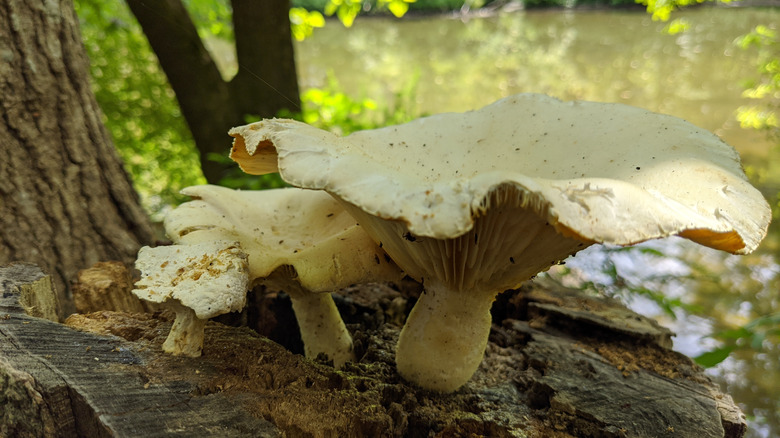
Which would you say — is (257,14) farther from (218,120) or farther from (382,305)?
(382,305)

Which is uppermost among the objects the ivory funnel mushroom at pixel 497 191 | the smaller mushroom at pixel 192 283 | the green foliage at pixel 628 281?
the ivory funnel mushroom at pixel 497 191

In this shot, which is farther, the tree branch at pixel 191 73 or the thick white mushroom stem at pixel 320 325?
the tree branch at pixel 191 73

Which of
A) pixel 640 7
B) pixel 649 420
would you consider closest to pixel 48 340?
pixel 649 420

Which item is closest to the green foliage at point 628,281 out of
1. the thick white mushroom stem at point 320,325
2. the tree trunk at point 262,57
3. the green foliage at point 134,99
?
the thick white mushroom stem at point 320,325

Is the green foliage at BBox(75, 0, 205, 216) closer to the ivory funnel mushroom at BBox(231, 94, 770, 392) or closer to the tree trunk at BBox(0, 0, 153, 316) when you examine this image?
the tree trunk at BBox(0, 0, 153, 316)

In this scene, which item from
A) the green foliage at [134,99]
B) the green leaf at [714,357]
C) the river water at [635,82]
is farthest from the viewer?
the river water at [635,82]

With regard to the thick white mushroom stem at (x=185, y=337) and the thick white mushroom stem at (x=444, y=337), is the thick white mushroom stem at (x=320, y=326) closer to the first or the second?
the thick white mushroom stem at (x=444, y=337)

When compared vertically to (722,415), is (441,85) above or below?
above

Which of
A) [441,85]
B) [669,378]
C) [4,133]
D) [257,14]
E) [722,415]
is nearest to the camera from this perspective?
[722,415]
